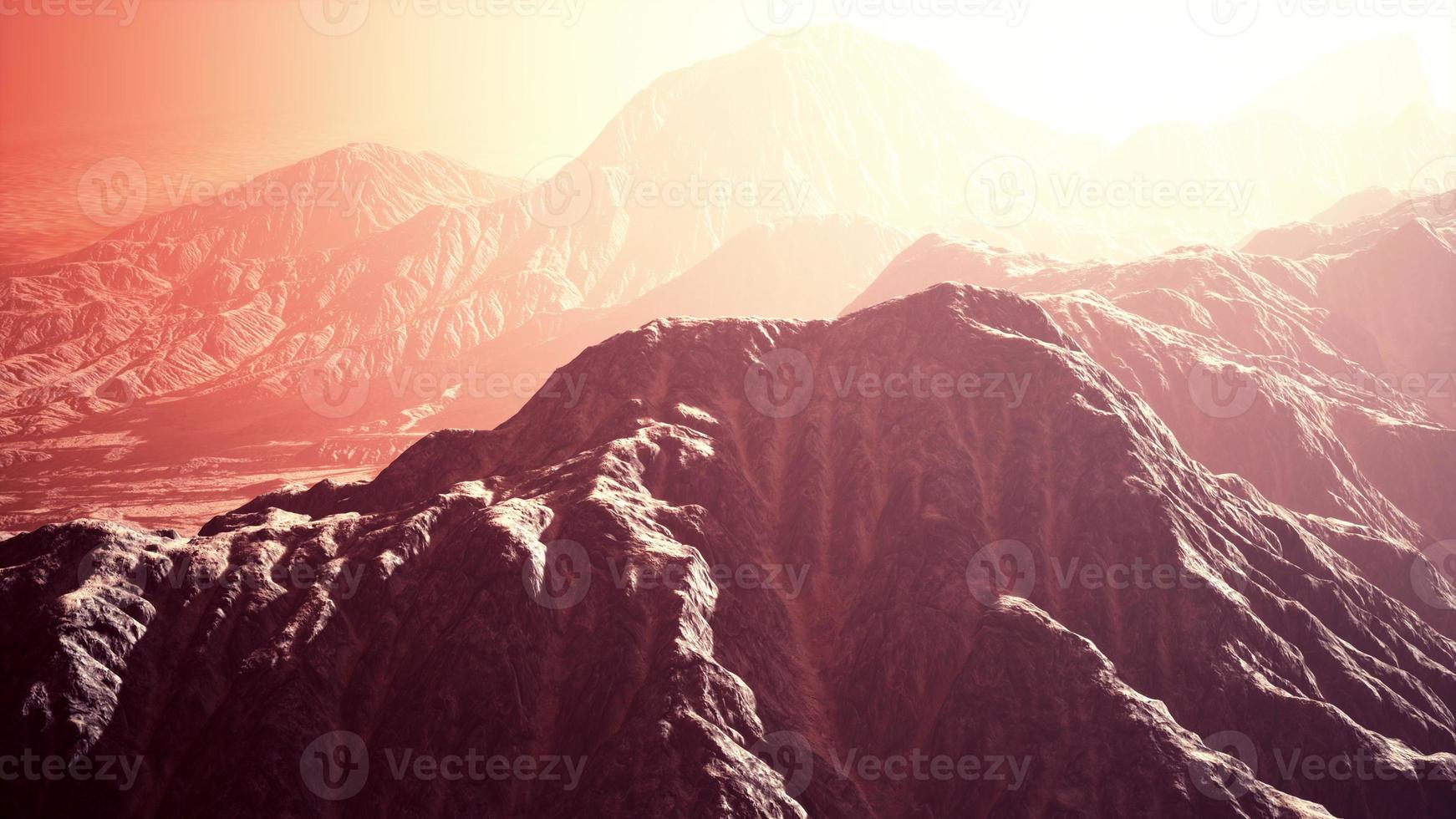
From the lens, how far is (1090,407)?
6656 cm

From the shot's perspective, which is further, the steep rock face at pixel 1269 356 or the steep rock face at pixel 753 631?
the steep rock face at pixel 1269 356

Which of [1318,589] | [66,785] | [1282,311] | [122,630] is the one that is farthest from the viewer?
[1282,311]

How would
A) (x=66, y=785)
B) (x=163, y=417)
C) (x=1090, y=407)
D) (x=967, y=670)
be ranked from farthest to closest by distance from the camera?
(x=163, y=417) → (x=1090, y=407) → (x=967, y=670) → (x=66, y=785)

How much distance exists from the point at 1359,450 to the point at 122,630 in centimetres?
11908

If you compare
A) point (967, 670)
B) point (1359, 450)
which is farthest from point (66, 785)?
point (1359, 450)

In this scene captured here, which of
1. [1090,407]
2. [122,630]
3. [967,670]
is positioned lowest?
[967,670]

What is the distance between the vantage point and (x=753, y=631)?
5425 cm

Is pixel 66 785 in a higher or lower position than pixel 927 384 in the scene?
lower

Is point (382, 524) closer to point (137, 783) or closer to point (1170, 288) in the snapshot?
point (137, 783)

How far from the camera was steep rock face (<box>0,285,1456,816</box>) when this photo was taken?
4591 cm

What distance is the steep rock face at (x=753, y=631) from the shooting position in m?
45.9

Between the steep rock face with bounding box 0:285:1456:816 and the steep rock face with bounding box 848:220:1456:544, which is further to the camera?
the steep rock face with bounding box 848:220:1456:544

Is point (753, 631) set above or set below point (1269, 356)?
below

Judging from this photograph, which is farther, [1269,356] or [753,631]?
[1269,356]
